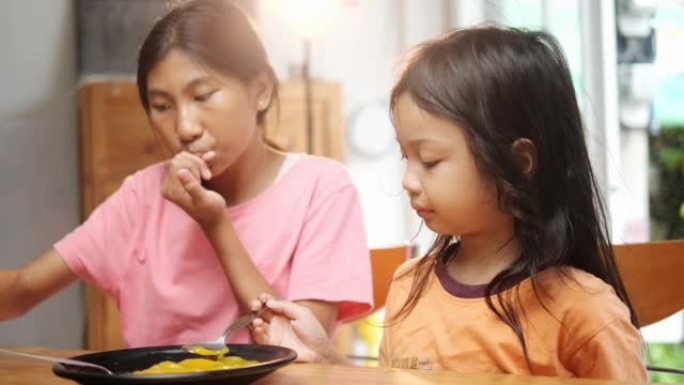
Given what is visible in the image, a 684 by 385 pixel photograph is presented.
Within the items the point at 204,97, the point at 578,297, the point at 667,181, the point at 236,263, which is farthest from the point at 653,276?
the point at 667,181

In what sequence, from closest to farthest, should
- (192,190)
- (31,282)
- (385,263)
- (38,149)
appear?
(192,190), (31,282), (385,263), (38,149)

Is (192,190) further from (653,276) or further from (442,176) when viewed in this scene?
(653,276)

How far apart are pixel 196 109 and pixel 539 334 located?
0.60 m

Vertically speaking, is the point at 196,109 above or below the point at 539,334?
above

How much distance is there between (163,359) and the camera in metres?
1.11

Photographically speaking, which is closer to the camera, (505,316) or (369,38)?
(505,316)

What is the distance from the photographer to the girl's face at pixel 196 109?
152 cm

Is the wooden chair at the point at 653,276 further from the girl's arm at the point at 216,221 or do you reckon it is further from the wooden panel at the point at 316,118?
the wooden panel at the point at 316,118

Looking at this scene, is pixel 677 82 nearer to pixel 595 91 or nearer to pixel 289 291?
pixel 595 91

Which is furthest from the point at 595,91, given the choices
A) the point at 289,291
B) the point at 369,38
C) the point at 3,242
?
the point at 289,291

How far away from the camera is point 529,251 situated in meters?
1.29

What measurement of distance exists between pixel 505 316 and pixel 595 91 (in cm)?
261

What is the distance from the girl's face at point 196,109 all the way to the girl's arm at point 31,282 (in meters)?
0.26

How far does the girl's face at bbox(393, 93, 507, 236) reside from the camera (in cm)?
125
